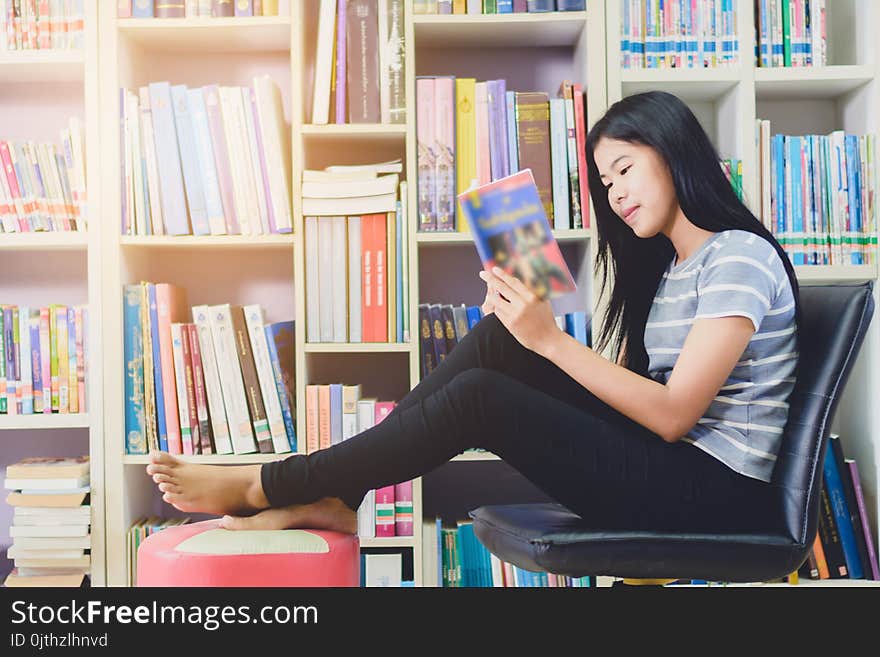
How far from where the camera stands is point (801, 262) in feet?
→ 6.15

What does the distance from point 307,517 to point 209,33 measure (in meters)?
1.24

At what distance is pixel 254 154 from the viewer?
6.20ft

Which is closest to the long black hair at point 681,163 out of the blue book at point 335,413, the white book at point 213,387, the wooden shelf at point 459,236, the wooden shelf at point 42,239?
Answer: the wooden shelf at point 459,236

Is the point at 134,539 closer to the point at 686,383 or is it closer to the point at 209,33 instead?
the point at 209,33

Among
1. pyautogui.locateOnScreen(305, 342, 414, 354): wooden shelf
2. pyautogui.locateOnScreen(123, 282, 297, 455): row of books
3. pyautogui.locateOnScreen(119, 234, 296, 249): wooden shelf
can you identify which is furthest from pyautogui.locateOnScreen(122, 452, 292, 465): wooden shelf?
pyautogui.locateOnScreen(119, 234, 296, 249): wooden shelf

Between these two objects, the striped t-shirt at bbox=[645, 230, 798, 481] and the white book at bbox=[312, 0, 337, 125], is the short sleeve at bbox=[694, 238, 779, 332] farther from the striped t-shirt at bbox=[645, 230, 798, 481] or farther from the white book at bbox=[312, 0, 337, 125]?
the white book at bbox=[312, 0, 337, 125]

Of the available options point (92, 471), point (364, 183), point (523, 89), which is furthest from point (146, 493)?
point (523, 89)

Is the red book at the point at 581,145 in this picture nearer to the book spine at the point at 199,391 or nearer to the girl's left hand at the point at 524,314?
the girl's left hand at the point at 524,314

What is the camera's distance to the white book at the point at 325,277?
1.88 metres

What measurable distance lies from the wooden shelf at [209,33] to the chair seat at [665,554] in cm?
136

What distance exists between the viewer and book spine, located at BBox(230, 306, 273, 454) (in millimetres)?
1883

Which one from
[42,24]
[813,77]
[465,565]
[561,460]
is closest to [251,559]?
[561,460]

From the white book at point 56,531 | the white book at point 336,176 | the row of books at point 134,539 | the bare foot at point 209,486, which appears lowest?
the row of books at point 134,539

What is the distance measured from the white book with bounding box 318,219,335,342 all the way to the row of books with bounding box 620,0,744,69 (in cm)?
76
